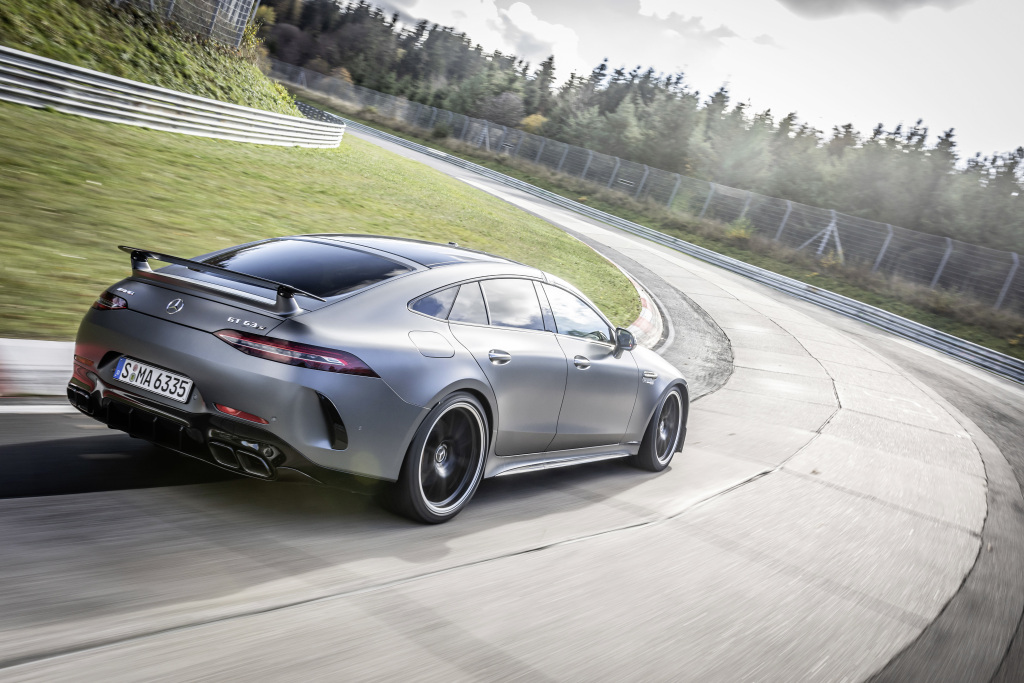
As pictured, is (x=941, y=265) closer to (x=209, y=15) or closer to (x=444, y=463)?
(x=209, y=15)

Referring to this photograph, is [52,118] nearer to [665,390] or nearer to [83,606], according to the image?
[665,390]

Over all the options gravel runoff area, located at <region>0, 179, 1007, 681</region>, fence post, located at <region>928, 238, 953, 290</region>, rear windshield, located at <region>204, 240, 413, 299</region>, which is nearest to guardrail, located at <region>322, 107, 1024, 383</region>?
fence post, located at <region>928, 238, 953, 290</region>

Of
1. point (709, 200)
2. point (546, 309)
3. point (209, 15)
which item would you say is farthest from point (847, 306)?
point (546, 309)

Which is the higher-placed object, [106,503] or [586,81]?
[586,81]

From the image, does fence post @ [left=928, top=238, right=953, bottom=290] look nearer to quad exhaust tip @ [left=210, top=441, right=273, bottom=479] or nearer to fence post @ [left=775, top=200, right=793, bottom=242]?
fence post @ [left=775, top=200, right=793, bottom=242]

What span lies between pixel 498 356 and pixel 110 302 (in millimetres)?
2036

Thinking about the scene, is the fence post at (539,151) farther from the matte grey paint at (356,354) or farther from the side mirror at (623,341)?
the matte grey paint at (356,354)

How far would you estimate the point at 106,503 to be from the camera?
3965mm

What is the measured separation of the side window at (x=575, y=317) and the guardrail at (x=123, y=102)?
12.4 meters

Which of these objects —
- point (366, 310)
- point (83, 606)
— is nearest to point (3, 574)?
point (83, 606)

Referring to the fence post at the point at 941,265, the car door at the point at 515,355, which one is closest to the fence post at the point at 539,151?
the fence post at the point at 941,265

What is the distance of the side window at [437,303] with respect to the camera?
14.6ft

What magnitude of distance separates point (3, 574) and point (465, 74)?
134617mm

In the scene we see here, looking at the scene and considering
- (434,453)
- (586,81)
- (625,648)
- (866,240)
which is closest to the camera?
(625,648)
